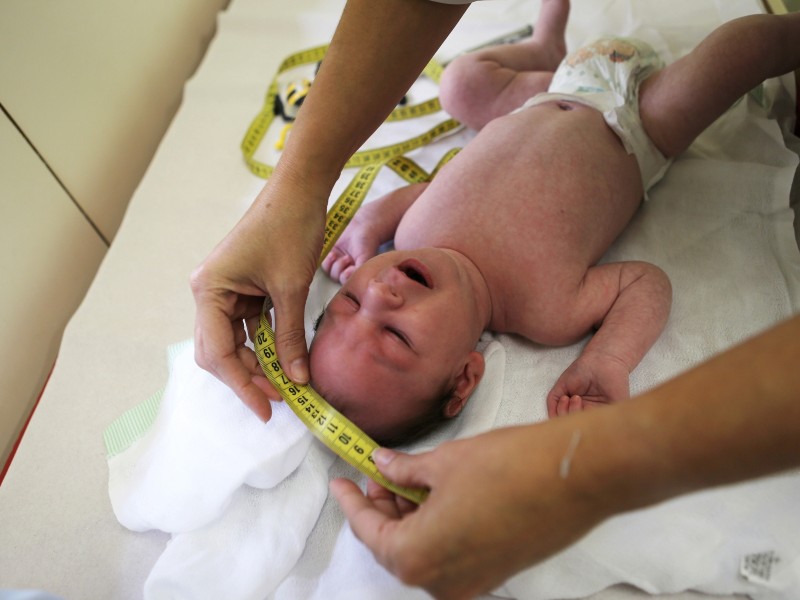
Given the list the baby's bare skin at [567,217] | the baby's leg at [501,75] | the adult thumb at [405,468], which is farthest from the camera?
the baby's leg at [501,75]

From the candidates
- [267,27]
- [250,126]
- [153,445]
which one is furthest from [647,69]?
[153,445]

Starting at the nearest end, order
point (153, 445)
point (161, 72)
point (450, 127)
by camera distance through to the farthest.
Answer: point (153, 445) → point (450, 127) → point (161, 72)

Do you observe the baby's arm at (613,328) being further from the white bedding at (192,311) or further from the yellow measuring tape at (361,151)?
the yellow measuring tape at (361,151)

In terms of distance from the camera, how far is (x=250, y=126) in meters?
2.38

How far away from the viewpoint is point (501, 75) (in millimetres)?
2160

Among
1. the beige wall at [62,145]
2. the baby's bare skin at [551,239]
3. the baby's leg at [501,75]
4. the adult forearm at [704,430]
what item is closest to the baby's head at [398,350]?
the baby's bare skin at [551,239]

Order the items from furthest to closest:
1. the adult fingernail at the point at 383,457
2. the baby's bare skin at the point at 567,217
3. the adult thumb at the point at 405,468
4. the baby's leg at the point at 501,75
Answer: the baby's leg at the point at 501,75 → the baby's bare skin at the point at 567,217 → the adult fingernail at the point at 383,457 → the adult thumb at the point at 405,468

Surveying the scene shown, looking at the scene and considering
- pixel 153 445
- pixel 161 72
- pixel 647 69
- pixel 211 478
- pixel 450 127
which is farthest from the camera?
pixel 161 72

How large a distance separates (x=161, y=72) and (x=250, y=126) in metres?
0.56

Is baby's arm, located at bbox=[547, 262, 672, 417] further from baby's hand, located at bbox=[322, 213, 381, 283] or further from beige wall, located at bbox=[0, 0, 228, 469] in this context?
beige wall, located at bbox=[0, 0, 228, 469]

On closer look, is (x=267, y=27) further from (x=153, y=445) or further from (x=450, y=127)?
(x=153, y=445)

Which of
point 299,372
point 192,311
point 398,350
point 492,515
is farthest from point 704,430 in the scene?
point 192,311

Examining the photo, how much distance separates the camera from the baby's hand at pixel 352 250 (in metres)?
1.83

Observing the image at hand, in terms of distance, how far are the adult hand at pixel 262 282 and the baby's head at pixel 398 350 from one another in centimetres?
9
